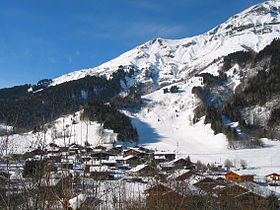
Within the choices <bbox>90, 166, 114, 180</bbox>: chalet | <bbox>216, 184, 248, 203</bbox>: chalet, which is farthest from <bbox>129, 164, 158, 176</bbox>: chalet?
<bbox>216, 184, 248, 203</bbox>: chalet

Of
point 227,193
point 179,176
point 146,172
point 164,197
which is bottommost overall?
point 227,193

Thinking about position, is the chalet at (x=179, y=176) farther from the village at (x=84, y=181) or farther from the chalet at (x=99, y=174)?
the chalet at (x=99, y=174)

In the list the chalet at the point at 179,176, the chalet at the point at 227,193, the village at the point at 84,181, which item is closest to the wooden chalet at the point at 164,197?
the village at the point at 84,181

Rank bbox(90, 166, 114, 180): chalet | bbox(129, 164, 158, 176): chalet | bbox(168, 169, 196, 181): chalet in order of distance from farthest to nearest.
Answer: bbox(168, 169, 196, 181): chalet → bbox(129, 164, 158, 176): chalet → bbox(90, 166, 114, 180): chalet

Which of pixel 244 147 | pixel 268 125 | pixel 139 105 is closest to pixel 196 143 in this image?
pixel 244 147

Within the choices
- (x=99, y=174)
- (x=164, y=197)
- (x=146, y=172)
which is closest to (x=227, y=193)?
(x=146, y=172)

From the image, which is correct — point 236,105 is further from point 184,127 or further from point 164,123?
point 164,123

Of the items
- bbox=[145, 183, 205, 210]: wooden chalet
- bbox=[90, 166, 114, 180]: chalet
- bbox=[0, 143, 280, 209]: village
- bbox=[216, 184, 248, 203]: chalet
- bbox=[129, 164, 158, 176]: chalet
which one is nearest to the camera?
bbox=[0, 143, 280, 209]: village

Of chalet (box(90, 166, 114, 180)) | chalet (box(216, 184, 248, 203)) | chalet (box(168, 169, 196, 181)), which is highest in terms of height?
chalet (box(90, 166, 114, 180))

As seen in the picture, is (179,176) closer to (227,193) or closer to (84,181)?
(227,193)

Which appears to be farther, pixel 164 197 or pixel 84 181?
pixel 164 197

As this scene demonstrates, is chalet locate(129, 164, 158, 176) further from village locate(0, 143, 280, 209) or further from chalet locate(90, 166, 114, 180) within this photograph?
chalet locate(90, 166, 114, 180)

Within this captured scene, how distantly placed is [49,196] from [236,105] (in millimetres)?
109940

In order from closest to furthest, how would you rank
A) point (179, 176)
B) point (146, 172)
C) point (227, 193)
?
point (179, 176)
point (146, 172)
point (227, 193)
